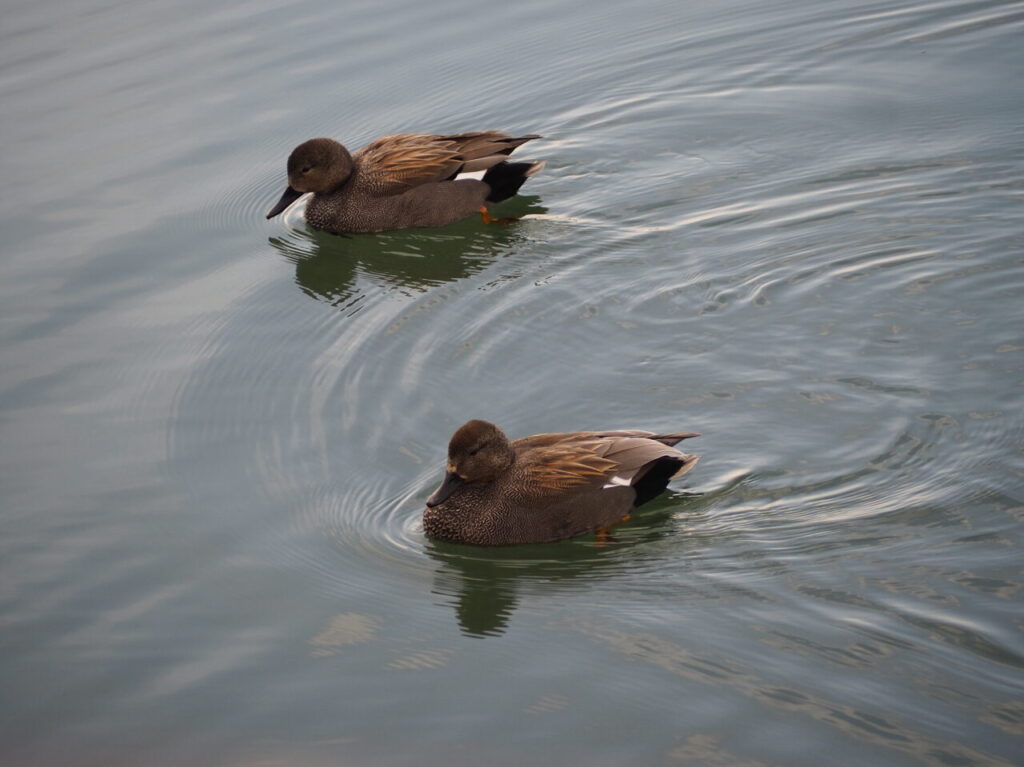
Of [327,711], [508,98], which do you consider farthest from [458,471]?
[508,98]

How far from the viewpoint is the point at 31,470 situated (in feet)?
27.5

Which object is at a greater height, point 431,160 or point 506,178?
point 431,160

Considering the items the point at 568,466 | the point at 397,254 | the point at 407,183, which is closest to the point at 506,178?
the point at 407,183

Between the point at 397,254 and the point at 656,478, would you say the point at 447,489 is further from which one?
the point at 397,254

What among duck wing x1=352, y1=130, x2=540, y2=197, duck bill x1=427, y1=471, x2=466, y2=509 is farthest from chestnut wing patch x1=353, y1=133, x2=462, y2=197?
duck bill x1=427, y1=471, x2=466, y2=509

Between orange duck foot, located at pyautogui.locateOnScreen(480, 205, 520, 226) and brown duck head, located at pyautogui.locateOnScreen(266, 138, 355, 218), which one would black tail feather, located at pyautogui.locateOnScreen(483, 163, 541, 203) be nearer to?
orange duck foot, located at pyautogui.locateOnScreen(480, 205, 520, 226)

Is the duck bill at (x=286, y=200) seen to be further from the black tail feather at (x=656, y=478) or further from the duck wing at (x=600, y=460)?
the black tail feather at (x=656, y=478)

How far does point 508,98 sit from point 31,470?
6354 mm

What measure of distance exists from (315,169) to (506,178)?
5.45 ft

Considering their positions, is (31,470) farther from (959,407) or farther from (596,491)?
(959,407)

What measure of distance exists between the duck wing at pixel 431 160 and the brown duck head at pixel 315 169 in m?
0.18

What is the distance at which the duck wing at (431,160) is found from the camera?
11.2m

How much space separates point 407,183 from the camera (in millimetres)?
11234

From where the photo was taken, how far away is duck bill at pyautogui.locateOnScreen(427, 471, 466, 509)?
7465mm
